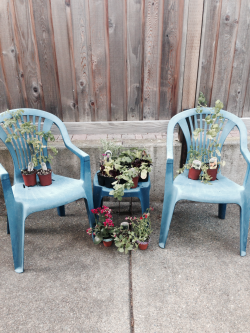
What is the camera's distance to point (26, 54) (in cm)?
215

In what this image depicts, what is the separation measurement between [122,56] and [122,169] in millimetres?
972

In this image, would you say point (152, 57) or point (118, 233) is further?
point (152, 57)

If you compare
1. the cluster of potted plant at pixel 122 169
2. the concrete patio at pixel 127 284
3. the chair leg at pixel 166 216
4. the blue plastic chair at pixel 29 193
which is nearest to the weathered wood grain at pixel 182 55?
the cluster of potted plant at pixel 122 169

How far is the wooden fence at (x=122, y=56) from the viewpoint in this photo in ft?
6.68

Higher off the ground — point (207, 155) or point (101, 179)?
point (207, 155)

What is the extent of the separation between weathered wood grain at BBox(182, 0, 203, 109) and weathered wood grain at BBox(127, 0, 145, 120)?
390 mm

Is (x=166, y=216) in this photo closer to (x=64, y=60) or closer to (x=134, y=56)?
(x=134, y=56)

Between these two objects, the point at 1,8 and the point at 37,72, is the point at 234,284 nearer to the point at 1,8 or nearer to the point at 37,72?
the point at 37,72

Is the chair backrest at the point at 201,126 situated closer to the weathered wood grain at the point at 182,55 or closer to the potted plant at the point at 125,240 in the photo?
the weathered wood grain at the point at 182,55

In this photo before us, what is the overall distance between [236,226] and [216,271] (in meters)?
0.64

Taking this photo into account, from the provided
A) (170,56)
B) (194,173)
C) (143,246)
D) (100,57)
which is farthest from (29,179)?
(170,56)

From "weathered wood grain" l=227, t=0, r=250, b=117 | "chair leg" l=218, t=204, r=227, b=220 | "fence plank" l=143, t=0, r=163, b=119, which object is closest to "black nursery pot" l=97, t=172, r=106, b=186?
"fence plank" l=143, t=0, r=163, b=119

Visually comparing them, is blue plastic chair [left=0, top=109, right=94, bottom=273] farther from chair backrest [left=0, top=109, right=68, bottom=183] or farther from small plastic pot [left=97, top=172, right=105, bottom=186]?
small plastic pot [left=97, top=172, right=105, bottom=186]

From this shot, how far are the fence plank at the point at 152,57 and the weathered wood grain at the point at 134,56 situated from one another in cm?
5
